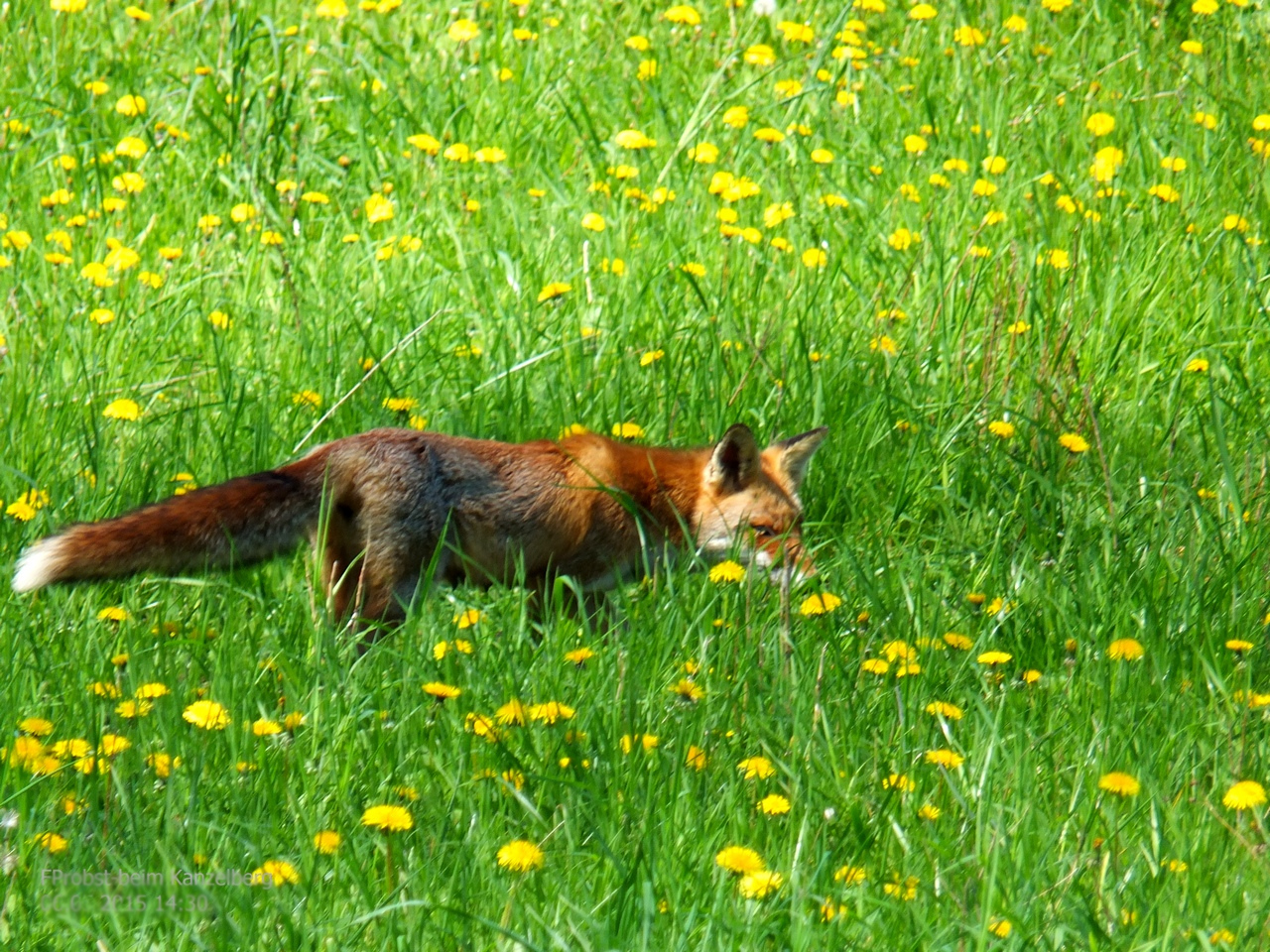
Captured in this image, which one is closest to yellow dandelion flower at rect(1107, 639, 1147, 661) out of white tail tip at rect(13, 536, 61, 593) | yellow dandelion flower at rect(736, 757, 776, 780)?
yellow dandelion flower at rect(736, 757, 776, 780)

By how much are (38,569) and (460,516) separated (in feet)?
4.23

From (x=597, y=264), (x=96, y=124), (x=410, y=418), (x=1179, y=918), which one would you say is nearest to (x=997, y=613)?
(x=1179, y=918)

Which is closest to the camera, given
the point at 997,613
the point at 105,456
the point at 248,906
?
the point at 248,906

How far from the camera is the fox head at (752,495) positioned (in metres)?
5.36

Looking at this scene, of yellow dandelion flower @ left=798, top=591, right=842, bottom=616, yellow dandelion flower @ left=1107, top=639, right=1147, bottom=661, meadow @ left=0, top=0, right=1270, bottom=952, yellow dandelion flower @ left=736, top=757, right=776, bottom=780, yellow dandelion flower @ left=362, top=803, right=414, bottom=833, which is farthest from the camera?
yellow dandelion flower @ left=798, top=591, right=842, bottom=616

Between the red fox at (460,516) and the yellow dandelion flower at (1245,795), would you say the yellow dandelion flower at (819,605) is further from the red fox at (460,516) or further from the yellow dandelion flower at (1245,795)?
the yellow dandelion flower at (1245,795)

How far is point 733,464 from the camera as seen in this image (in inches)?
215

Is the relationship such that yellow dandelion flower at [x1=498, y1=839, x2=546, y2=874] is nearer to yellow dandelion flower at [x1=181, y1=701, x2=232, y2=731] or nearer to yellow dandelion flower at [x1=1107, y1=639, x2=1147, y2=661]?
yellow dandelion flower at [x1=181, y1=701, x2=232, y2=731]

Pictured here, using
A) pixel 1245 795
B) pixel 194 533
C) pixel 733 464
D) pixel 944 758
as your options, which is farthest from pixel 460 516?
pixel 1245 795

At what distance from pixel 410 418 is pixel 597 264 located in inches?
49.7

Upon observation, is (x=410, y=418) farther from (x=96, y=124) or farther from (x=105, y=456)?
(x=96, y=124)

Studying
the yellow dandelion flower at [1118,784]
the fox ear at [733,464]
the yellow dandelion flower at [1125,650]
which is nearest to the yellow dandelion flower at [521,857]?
the yellow dandelion flower at [1118,784]

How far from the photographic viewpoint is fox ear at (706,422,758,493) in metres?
5.33

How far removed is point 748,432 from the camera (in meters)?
5.25
